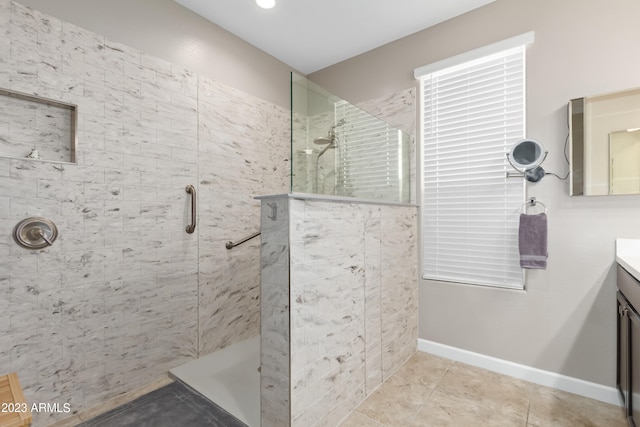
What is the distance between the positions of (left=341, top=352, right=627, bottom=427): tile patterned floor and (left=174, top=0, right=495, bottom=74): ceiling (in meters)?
2.70

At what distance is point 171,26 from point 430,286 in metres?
2.82

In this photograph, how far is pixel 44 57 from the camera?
1.63m

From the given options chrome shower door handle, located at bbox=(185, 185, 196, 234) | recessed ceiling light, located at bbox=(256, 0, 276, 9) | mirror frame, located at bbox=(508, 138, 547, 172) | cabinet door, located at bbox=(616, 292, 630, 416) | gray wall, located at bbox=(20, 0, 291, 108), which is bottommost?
cabinet door, located at bbox=(616, 292, 630, 416)

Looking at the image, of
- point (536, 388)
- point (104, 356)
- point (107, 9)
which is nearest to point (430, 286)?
point (536, 388)

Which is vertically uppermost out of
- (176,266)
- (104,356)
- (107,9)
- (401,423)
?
(107,9)

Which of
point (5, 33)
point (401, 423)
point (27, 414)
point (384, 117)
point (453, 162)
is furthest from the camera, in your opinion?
point (384, 117)

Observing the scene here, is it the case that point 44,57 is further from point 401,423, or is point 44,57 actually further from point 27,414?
point 401,423

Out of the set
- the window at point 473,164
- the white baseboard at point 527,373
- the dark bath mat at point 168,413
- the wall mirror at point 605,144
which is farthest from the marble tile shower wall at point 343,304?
the wall mirror at point 605,144

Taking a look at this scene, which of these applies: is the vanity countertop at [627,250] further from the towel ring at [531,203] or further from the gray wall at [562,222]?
the towel ring at [531,203]

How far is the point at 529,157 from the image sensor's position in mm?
1965

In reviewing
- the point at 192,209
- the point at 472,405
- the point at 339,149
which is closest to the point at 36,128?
the point at 192,209

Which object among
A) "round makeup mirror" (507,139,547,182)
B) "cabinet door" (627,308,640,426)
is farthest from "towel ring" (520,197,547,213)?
"cabinet door" (627,308,640,426)

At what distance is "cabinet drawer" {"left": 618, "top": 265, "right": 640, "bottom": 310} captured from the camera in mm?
1298

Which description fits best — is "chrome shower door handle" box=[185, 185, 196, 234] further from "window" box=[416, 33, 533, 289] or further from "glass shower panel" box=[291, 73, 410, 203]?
"window" box=[416, 33, 533, 289]
